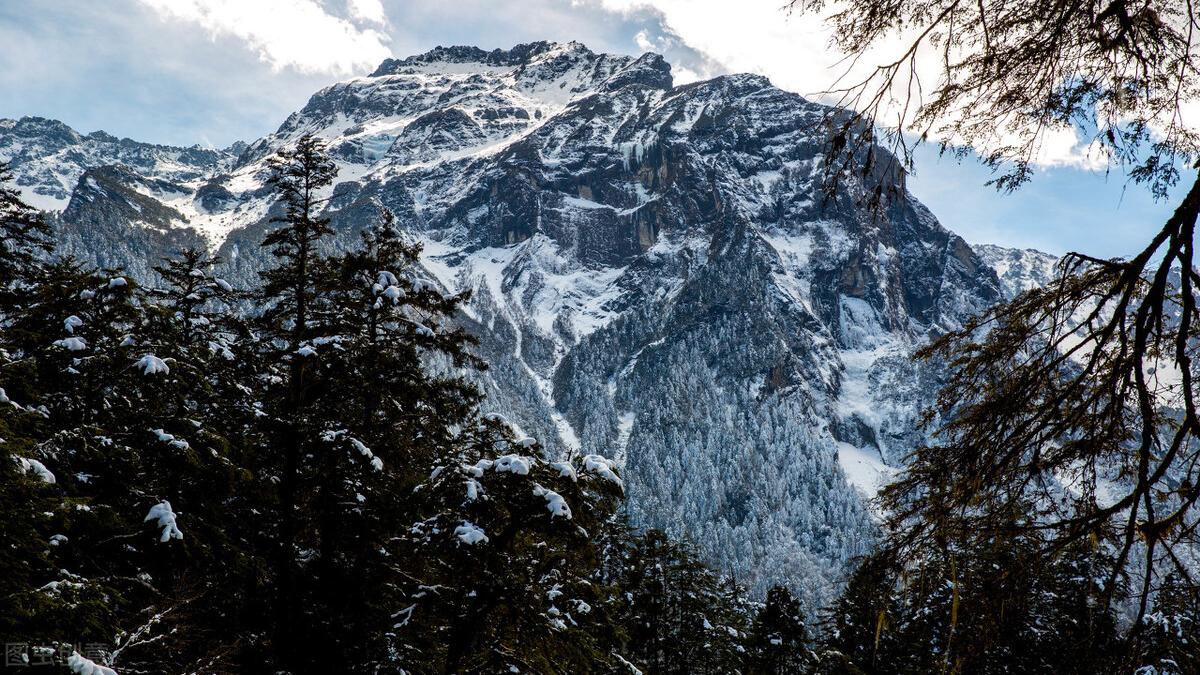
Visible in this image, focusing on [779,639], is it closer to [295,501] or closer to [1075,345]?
[295,501]

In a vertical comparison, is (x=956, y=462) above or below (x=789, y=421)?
below

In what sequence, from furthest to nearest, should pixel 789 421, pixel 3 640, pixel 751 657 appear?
pixel 789 421 < pixel 751 657 < pixel 3 640

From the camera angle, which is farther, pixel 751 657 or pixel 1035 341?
pixel 751 657

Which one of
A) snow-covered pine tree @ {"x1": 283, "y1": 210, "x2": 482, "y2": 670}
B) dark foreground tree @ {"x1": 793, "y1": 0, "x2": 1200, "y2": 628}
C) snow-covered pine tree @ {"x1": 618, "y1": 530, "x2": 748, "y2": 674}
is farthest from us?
snow-covered pine tree @ {"x1": 618, "y1": 530, "x2": 748, "y2": 674}

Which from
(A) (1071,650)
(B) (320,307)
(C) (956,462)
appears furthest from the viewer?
(B) (320,307)

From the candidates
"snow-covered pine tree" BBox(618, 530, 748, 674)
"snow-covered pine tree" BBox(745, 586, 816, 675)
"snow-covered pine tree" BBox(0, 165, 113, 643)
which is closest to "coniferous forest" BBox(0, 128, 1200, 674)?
"snow-covered pine tree" BBox(0, 165, 113, 643)

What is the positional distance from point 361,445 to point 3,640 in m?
4.50

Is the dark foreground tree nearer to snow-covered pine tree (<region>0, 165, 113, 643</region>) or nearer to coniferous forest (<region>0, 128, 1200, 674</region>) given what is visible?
coniferous forest (<region>0, 128, 1200, 674</region>)

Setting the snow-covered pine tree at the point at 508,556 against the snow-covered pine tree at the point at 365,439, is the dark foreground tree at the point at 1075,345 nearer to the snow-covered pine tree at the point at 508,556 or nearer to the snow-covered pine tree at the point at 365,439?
the snow-covered pine tree at the point at 508,556

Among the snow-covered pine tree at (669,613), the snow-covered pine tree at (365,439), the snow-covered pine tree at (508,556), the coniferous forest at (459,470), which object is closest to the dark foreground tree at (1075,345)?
the coniferous forest at (459,470)

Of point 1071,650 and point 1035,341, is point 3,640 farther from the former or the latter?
point 1035,341

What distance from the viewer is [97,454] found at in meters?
6.19

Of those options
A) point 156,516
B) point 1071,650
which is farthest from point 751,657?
point 1071,650

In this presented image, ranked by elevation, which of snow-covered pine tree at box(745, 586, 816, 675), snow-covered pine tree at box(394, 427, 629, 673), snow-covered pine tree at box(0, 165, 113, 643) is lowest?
snow-covered pine tree at box(0, 165, 113, 643)
